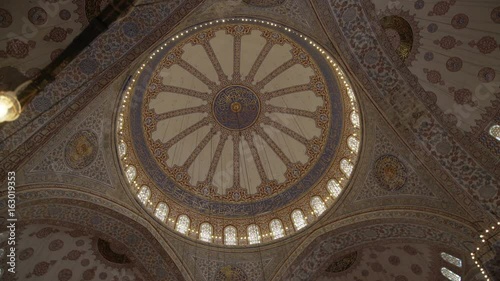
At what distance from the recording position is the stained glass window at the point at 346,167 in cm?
948

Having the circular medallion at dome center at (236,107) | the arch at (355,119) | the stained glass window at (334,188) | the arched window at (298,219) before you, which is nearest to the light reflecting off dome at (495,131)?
the arch at (355,119)

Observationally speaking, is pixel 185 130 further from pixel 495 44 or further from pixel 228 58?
pixel 495 44

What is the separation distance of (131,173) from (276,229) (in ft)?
13.5

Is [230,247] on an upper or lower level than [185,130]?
lower

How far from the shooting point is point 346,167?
9.70 metres

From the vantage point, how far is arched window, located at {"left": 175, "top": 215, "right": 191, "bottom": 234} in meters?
9.83

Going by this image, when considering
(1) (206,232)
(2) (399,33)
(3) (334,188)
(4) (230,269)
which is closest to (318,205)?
(3) (334,188)

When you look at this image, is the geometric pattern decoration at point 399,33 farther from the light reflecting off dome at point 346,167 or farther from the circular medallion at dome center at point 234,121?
the light reflecting off dome at point 346,167

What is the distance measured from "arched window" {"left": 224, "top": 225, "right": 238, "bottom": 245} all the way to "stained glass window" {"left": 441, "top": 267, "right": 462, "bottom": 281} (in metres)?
5.17

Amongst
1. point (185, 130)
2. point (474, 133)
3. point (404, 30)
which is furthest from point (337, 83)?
point (185, 130)

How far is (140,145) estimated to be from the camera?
1025cm

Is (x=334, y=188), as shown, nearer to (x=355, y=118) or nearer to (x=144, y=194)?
(x=355, y=118)

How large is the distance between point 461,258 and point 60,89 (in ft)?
28.8

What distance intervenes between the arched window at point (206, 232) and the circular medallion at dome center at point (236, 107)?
122 inches
